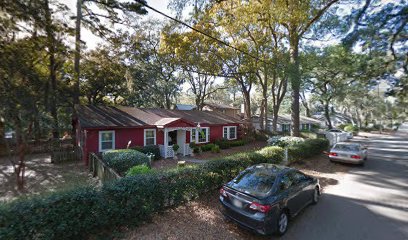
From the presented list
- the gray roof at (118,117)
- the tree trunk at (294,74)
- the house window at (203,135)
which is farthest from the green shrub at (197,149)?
the tree trunk at (294,74)

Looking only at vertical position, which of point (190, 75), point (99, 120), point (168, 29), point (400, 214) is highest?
point (168, 29)

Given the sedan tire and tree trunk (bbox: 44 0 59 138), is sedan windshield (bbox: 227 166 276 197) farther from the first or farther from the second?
tree trunk (bbox: 44 0 59 138)

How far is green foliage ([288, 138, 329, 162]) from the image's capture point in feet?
37.7

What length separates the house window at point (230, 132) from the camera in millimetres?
22081

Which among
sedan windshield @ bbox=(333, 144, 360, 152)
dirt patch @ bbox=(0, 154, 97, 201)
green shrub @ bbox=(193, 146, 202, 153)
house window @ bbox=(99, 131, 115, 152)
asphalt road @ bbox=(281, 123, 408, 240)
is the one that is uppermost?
house window @ bbox=(99, 131, 115, 152)

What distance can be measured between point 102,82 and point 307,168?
2511 cm

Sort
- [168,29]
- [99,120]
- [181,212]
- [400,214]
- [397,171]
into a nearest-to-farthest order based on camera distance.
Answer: [181,212] < [400,214] < [397,171] < [99,120] < [168,29]

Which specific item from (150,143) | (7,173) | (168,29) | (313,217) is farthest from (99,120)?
(313,217)

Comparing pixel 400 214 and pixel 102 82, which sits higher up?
pixel 102 82

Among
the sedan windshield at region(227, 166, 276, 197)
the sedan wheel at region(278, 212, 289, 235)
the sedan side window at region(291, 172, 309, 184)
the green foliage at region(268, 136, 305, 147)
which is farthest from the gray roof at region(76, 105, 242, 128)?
the sedan wheel at region(278, 212, 289, 235)

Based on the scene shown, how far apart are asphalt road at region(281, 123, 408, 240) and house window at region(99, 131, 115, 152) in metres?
12.5

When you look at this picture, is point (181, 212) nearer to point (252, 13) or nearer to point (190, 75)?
point (252, 13)

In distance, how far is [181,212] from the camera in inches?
223

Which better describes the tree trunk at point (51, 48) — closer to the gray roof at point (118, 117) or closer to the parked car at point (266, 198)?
the gray roof at point (118, 117)
